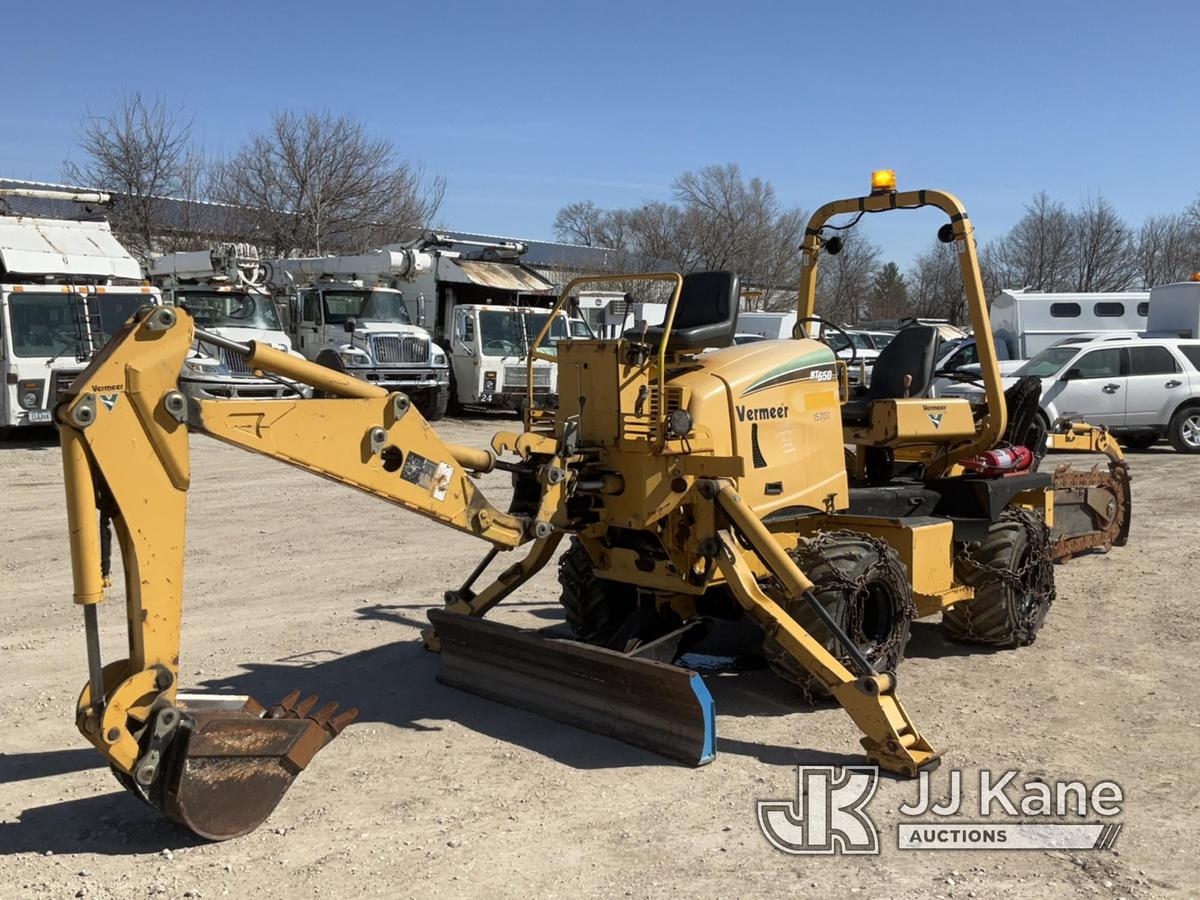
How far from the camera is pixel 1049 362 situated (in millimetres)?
18609

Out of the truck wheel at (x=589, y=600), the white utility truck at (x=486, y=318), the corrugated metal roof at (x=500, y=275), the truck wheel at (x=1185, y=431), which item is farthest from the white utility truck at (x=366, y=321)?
the truck wheel at (x=589, y=600)

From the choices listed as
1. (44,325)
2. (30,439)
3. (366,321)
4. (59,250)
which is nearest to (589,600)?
(44,325)

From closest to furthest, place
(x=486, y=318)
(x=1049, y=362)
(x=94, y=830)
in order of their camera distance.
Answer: (x=94, y=830)
(x=1049, y=362)
(x=486, y=318)

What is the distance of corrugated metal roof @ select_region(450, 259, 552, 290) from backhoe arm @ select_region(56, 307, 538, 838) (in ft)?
60.2

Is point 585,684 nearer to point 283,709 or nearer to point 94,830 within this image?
point 283,709

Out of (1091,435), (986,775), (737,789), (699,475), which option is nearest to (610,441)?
(699,475)

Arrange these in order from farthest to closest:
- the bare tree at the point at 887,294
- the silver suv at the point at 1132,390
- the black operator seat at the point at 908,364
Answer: the bare tree at the point at 887,294 < the silver suv at the point at 1132,390 < the black operator seat at the point at 908,364

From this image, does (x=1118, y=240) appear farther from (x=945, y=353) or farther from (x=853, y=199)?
(x=853, y=199)

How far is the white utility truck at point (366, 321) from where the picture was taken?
2091 centimetres

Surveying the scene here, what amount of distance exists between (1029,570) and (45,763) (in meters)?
5.75

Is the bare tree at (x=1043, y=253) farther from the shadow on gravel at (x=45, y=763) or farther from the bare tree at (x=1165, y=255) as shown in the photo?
the shadow on gravel at (x=45, y=763)

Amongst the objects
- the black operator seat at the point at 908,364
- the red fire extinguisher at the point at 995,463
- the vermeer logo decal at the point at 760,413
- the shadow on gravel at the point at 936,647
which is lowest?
the shadow on gravel at the point at 936,647

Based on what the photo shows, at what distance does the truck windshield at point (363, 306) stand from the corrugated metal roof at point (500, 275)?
5.14 ft

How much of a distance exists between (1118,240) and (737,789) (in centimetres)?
4728
